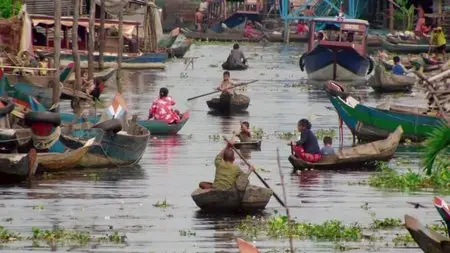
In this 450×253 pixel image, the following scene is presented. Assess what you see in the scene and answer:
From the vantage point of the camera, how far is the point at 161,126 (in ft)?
93.7

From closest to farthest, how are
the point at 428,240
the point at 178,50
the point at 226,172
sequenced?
the point at 428,240 → the point at 226,172 → the point at 178,50

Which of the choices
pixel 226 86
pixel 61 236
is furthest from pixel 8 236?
pixel 226 86

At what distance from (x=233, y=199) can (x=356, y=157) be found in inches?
215

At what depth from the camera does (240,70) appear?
50406 mm

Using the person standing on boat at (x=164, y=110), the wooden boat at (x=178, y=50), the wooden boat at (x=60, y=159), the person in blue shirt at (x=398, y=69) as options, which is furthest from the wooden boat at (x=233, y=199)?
the wooden boat at (x=178, y=50)

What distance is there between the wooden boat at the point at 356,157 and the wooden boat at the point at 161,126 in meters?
5.35

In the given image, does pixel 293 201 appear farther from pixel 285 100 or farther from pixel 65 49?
pixel 65 49

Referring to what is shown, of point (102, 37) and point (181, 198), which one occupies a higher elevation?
point (181, 198)

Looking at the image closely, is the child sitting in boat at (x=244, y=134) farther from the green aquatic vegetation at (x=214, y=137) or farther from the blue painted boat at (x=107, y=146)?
the blue painted boat at (x=107, y=146)

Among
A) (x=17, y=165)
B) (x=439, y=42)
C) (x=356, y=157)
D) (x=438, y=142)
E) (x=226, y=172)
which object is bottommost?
(x=439, y=42)

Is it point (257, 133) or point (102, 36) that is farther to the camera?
point (102, 36)

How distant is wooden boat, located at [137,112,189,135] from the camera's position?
28250 millimetres

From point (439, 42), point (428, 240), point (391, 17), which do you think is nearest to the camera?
point (428, 240)

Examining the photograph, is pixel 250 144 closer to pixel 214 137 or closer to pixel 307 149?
pixel 214 137
